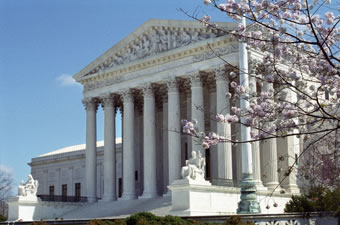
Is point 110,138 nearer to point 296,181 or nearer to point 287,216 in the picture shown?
point 296,181

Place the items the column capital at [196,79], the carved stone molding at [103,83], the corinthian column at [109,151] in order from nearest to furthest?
the column capital at [196,79] < the corinthian column at [109,151] < the carved stone molding at [103,83]

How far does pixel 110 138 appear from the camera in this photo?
159 ft

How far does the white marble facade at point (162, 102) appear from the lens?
40406 mm

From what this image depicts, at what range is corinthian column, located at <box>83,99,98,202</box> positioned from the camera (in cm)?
4872

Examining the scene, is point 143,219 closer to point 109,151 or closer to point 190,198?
point 190,198

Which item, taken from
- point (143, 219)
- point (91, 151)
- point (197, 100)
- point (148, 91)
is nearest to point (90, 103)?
point (91, 151)

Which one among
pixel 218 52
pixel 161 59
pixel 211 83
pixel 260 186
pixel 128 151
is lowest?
pixel 260 186

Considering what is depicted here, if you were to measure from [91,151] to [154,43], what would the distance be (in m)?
11.9

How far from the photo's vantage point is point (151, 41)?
46.0 m

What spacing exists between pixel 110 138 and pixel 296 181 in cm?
1675

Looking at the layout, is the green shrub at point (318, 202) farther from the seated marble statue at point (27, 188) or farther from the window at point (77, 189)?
the window at point (77, 189)

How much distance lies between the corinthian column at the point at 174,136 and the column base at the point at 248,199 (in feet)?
57.6

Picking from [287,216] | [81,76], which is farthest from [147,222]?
[81,76]

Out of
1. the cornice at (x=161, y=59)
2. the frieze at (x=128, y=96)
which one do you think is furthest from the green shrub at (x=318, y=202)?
the frieze at (x=128, y=96)
